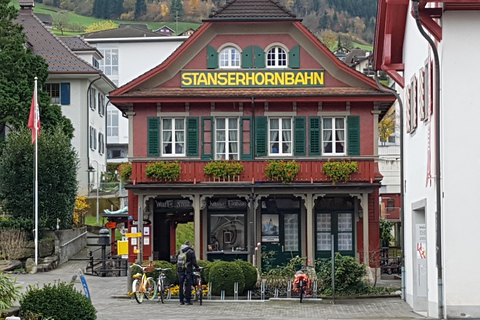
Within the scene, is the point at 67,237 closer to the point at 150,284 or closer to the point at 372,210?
the point at 372,210

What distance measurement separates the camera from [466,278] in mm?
21406

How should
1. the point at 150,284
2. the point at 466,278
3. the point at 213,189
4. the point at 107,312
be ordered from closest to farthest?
1. the point at 466,278
2. the point at 107,312
3. the point at 150,284
4. the point at 213,189

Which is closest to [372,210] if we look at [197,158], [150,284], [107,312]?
[197,158]

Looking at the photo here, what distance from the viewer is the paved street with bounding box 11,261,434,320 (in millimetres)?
25141

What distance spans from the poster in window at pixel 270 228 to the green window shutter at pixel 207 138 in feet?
10.7

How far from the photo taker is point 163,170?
38.9 meters

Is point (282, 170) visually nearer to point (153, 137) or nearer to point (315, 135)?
point (315, 135)

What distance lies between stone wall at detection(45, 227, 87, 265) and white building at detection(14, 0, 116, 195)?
1070 centimetres

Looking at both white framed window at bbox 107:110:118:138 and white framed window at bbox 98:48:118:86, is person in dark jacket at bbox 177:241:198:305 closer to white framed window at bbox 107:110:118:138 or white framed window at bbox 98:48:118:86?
white framed window at bbox 107:110:118:138

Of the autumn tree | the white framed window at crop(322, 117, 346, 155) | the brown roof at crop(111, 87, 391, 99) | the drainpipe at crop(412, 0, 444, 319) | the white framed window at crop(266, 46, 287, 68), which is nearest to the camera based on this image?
the drainpipe at crop(412, 0, 444, 319)

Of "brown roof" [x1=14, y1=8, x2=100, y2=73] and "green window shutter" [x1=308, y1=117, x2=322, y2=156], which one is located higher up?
"brown roof" [x1=14, y1=8, x2=100, y2=73]

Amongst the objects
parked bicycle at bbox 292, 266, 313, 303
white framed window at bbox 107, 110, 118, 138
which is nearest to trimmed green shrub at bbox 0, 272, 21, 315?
parked bicycle at bbox 292, 266, 313, 303

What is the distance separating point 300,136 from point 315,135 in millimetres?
577

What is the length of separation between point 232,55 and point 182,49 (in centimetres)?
199
